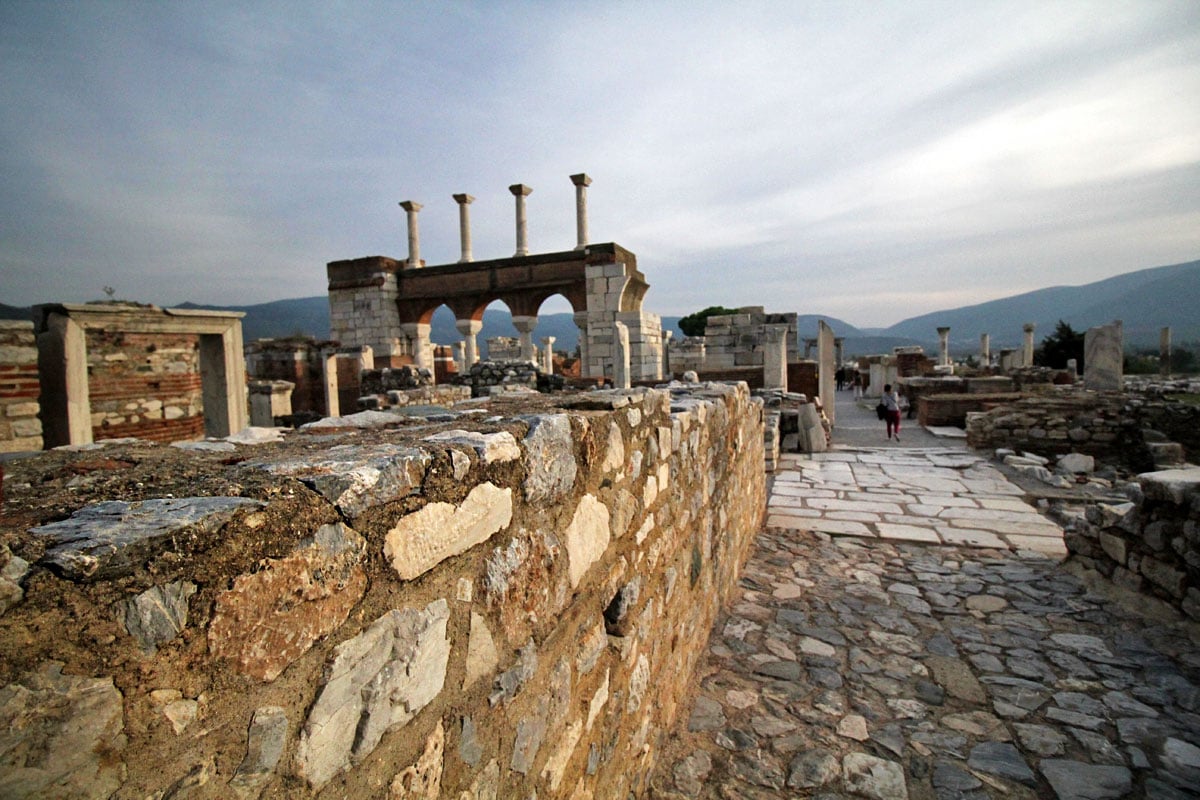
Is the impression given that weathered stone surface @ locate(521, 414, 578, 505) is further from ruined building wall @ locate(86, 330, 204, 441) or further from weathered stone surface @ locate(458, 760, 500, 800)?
ruined building wall @ locate(86, 330, 204, 441)

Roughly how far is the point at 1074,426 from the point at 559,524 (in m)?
10.8

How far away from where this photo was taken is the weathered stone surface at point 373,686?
86cm

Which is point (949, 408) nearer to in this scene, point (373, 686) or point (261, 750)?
point (373, 686)

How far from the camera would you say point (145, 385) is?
24.5 feet

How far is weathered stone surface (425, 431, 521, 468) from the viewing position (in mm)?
1263

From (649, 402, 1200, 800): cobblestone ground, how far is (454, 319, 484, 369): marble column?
582 inches

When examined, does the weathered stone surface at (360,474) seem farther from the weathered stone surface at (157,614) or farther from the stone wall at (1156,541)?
the stone wall at (1156,541)

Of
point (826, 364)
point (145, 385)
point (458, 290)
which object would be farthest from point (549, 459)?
point (458, 290)

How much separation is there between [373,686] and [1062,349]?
35311 millimetres

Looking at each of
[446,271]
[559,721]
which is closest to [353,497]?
[559,721]

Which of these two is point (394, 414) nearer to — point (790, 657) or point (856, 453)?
point (790, 657)

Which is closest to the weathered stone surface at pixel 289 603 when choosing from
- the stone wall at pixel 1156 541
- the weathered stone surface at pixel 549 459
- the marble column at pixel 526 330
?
the weathered stone surface at pixel 549 459

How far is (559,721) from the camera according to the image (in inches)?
60.5

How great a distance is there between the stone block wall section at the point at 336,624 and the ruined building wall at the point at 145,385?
7220 millimetres
